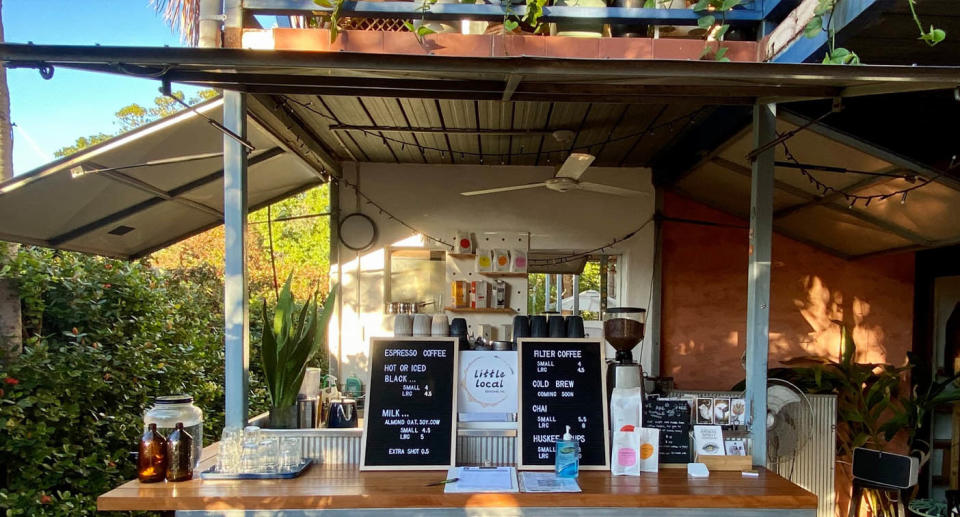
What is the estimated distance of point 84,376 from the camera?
153 inches

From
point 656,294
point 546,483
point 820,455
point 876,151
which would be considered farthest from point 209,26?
point 820,455

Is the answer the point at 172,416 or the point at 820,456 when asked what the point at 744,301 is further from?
the point at 172,416

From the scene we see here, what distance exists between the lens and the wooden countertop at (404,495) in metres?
2.29

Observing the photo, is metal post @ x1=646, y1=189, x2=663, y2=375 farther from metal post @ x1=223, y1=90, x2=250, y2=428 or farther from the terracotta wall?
metal post @ x1=223, y1=90, x2=250, y2=428

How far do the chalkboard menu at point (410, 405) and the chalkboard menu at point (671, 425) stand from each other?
3.01ft

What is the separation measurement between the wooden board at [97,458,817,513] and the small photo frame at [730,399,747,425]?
0.40 meters

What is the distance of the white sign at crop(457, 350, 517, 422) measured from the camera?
2.78 m

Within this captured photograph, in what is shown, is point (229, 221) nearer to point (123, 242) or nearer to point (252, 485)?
point (252, 485)

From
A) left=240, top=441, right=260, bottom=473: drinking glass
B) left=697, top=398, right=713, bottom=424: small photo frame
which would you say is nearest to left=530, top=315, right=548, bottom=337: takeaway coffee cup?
left=697, top=398, right=713, bottom=424: small photo frame

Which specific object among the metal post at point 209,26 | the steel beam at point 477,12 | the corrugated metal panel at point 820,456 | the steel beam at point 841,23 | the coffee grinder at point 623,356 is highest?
the steel beam at point 477,12

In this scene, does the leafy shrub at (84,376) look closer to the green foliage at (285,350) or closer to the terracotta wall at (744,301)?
the green foliage at (285,350)

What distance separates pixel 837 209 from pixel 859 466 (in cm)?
194

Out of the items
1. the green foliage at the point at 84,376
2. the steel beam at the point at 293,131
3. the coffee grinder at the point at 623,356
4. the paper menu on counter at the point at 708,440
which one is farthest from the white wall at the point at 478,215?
the paper menu on counter at the point at 708,440

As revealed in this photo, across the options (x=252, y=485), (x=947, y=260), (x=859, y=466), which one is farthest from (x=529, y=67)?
(x=947, y=260)
